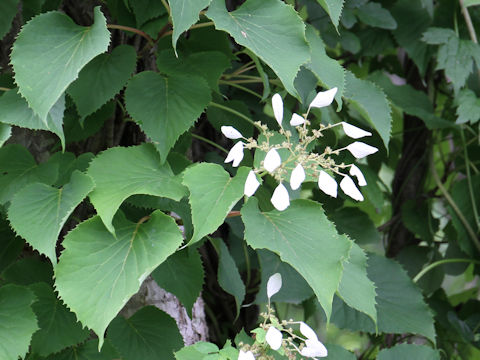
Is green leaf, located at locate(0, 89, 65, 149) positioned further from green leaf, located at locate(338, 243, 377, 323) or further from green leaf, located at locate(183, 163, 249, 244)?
green leaf, located at locate(338, 243, 377, 323)

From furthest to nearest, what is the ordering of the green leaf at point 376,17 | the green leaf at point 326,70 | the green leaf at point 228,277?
1. the green leaf at point 376,17
2. the green leaf at point 228,277
3. the green leaf at point 326,70

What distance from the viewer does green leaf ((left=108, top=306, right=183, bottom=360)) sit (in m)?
1.03

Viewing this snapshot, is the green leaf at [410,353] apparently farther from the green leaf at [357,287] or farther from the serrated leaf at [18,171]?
the serrated leaf at [18,171]

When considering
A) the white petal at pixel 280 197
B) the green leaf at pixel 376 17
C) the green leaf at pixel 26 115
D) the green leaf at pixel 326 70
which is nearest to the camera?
the white petal at pixel 280 197

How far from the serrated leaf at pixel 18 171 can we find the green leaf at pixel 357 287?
473 mm

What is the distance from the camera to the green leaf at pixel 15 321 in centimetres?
89

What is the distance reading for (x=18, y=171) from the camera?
1007mm

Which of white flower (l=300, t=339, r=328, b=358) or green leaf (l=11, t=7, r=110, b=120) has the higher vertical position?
green leaf (l=11, t=7, r=110, b=120)

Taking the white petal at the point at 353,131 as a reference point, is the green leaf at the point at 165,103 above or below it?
below

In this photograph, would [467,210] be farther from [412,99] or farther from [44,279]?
[44,279]

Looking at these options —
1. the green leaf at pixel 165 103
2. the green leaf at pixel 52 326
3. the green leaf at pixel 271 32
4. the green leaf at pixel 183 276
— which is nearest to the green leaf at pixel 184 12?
the green leaf at pixel 271 32

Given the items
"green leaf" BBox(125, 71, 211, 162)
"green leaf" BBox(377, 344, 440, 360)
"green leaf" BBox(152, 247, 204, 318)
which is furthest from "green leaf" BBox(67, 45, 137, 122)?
"green leaf" BBox(377, 344, 440, 360)

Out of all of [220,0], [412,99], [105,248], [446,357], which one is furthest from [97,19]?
[446,357]

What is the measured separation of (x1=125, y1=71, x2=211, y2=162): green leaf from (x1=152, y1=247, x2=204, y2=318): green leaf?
0.68 ft
